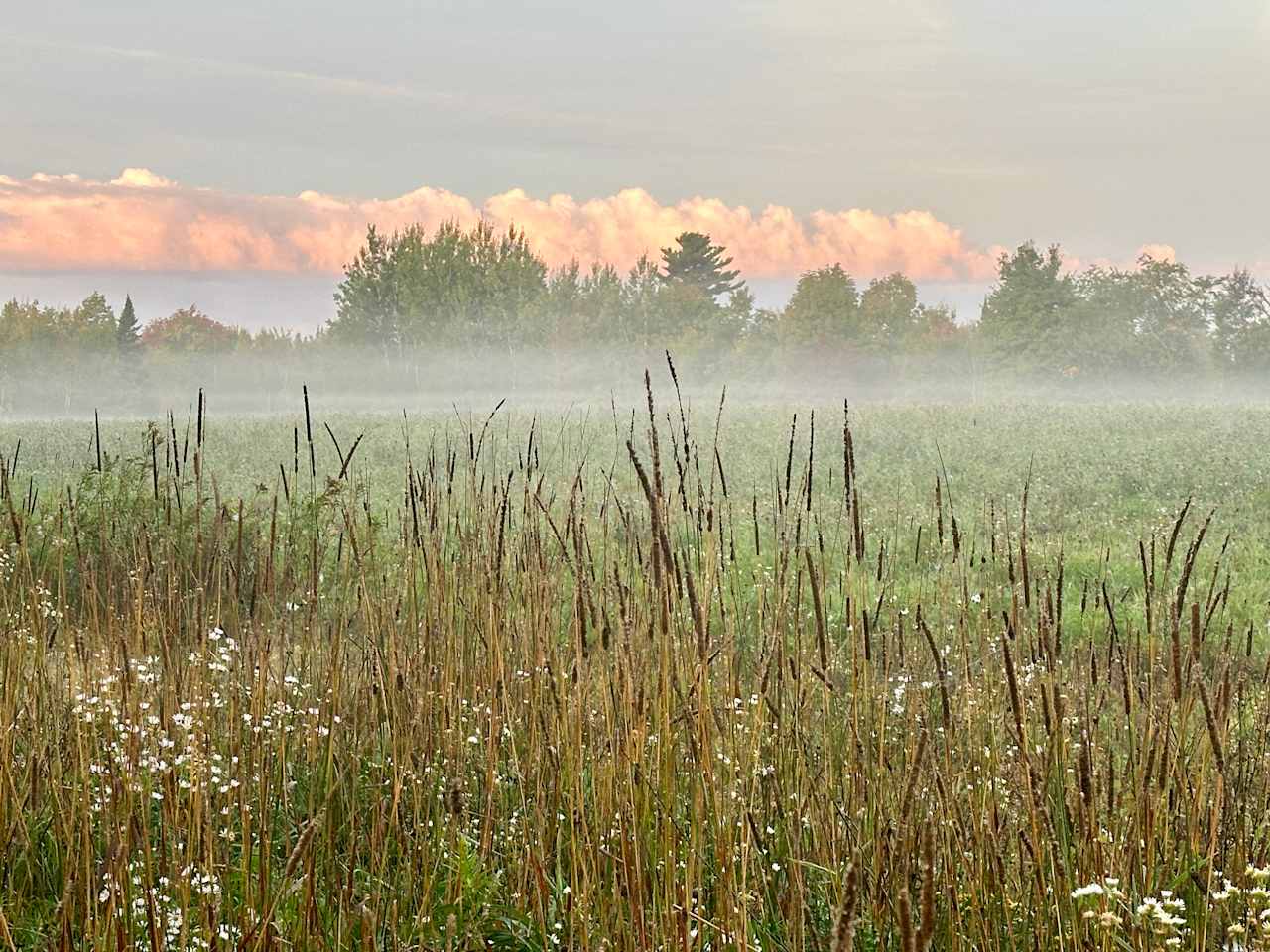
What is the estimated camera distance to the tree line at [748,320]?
197 feet

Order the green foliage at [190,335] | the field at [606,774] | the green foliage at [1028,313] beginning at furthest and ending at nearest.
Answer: the green foliage at [190,335], the green foliage at [1028,313], the field at [606,774]

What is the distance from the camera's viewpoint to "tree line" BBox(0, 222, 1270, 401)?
6012 cm

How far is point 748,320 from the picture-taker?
70438 mm

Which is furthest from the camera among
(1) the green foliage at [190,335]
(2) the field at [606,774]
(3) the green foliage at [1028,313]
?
(1) the green foliage at [190,335]

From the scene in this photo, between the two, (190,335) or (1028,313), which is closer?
(1028,313)

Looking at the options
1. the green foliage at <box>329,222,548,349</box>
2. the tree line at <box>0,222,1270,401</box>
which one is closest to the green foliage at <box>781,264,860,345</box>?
the tree line at <box>0,222,1270,401</box>

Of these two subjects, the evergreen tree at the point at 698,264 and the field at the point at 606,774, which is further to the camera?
the evergreen tree at the point at 698,264

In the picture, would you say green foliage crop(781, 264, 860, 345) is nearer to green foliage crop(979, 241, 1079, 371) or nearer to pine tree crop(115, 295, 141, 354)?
green foliage crop(979, 241, 1079, 371)

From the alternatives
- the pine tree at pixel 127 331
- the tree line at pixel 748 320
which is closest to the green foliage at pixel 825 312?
the tree line at pixel 748 320

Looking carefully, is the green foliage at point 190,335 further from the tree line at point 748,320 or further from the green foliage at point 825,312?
the green foliage at point 825,312

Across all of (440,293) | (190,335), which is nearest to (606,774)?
(440,293)

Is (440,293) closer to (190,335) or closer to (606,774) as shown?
(190,335)

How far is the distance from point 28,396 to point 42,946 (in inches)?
2772

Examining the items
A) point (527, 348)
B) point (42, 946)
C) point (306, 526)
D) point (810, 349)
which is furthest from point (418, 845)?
point (810, 349)
